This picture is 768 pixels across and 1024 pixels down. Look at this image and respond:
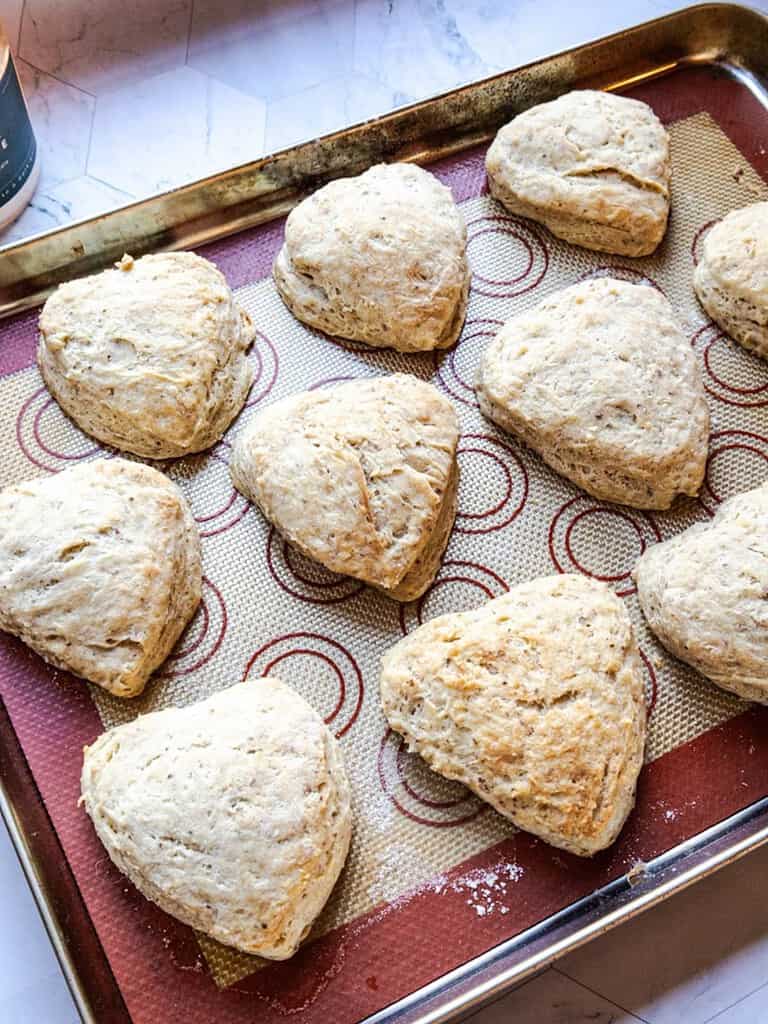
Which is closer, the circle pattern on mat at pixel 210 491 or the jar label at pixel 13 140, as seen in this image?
the circle pattern on mat at pixel 210 491

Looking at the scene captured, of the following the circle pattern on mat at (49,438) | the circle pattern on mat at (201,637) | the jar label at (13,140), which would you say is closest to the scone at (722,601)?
the circle pattern on mat at (201,637)

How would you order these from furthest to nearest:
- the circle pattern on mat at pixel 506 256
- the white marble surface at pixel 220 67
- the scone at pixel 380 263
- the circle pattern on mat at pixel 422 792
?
the white marble surface at pixel 220 67 < the circle pattern on mat at pixel 506 256 < the scone at pixel 380 263 < the circle pattern on mat at pixel 422 792

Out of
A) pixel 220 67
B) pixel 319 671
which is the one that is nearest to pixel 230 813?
pixel 319 671

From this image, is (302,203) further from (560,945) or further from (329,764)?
(560,945)

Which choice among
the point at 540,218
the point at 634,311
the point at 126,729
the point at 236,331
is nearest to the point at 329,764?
the point at 126,729

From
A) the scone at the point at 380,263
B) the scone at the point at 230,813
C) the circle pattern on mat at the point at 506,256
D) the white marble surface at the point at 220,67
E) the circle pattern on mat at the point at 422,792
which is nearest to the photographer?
the scone at the point at 230,813

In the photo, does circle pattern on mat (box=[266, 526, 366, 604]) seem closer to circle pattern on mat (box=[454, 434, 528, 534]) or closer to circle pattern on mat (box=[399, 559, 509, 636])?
circle pattern on mat (box=[399, 559, 509, 636])

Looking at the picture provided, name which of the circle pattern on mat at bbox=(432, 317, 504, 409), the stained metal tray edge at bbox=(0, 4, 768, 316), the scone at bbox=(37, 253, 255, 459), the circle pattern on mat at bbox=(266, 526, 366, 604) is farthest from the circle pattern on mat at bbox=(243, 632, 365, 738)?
the stained metal tray edge at bbox=(0, 4, 768, 316)

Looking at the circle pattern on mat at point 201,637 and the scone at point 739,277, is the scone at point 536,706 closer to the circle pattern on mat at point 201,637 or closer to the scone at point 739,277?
the circle pattern on mat at point 201,637
